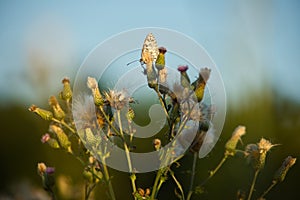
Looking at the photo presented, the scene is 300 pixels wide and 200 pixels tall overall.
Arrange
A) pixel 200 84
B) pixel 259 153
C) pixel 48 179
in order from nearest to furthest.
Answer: pixel 200 84 → pixel 259 153 → pixel 48 179

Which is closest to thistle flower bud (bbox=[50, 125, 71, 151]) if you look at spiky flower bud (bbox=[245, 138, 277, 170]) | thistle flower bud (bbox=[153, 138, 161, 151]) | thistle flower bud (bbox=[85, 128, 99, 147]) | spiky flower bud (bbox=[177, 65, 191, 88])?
thistle flower bud (bbox=[85, 128, 99, 147])

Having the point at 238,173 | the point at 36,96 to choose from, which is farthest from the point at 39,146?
the point at 238,173

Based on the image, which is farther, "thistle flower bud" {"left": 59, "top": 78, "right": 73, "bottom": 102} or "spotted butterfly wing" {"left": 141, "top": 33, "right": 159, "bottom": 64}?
"thistle flower bud" {"left": 59, "top": 78, "right": 73, "bottom": 102}

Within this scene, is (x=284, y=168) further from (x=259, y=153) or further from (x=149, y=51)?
(x=149, y=51)

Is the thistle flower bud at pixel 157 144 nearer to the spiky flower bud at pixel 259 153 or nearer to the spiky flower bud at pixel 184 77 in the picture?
the spiky flower bud at pixel 184 77

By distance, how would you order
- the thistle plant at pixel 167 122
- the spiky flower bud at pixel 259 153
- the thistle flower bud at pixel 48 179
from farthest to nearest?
the thistle flower bud at pixel 48 179, the spiky flower bud at pixel 259 153, the thistle plant at pixel 167 122

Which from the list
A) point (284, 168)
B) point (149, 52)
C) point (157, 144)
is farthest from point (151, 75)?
point (284, 168)

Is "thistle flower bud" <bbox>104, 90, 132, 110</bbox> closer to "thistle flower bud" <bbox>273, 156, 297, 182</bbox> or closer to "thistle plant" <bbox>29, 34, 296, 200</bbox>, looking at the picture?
"thistle plant" <bbox>29, 34, 296, 200</bbox>

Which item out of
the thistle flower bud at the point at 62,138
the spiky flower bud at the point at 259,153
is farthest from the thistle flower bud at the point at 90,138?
the spiky flower bud at the point at 259,153

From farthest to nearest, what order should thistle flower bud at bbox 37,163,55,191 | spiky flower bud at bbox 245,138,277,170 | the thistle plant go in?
thistle flower bud at bbox 37,163,55,191, spiky flower bud at bbox 245,138,277,170, the thistle plant

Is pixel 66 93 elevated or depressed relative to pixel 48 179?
elevated

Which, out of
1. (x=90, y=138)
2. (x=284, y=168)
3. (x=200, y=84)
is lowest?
(x=284, y=168)

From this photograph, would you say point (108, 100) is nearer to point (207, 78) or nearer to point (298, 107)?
point (207, 78)
